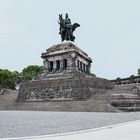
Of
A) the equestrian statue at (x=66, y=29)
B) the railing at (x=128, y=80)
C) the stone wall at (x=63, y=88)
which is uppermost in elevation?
the equestrian statue at (x=66, y=29)

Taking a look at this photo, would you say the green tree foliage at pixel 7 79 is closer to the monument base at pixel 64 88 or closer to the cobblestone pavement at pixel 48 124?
the monument base at pixel 64 88

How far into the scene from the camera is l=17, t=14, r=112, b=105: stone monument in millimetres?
28703

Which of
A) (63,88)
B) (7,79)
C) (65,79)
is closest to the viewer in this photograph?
(63,88)

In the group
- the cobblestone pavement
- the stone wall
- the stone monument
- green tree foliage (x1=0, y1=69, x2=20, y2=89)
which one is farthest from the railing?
green tree foliage (x1=0, y1=69, x2=20, y2=89)

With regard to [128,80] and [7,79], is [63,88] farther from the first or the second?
[7,79]

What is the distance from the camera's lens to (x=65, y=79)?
3055 cm

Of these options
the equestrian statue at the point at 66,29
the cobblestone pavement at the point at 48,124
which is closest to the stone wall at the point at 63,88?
the equestrian statue at the point at 66,29

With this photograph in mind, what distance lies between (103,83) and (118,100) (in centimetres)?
876

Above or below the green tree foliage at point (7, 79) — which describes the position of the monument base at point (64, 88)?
below

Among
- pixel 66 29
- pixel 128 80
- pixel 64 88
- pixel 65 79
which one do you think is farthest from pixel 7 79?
pixel 64 88

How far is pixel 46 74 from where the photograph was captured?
39.8 meters

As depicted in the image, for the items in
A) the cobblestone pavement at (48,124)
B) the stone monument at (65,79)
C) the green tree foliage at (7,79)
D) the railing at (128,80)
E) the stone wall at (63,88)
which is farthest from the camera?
the green tree foliage at (7,79)

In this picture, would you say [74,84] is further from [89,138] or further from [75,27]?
[89,138]

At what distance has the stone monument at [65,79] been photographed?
28703mm
